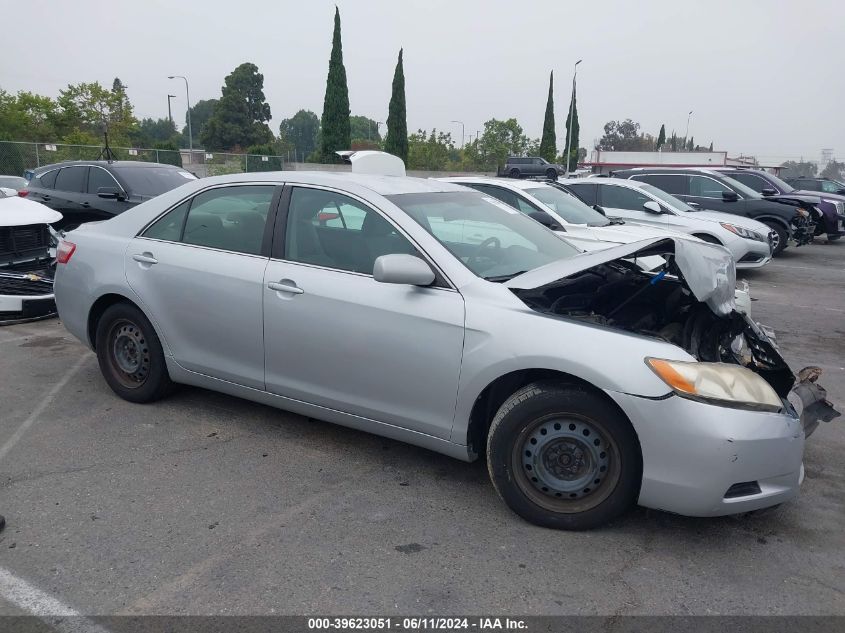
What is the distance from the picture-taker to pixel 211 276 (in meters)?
4.32

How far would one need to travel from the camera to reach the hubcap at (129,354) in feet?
15.7

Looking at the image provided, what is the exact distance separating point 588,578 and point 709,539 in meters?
0.73

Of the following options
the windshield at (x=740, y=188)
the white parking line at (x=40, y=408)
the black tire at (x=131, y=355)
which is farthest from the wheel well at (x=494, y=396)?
the windshield at (x=740, y=188)

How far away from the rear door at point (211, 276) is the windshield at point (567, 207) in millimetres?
5645

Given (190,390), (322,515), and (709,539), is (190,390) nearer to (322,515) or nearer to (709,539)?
(322,515)

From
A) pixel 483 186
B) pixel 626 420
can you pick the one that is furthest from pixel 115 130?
pixel 626 420

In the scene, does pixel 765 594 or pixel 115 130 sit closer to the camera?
pixel 765 594

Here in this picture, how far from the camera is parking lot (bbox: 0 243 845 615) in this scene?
2820 mm

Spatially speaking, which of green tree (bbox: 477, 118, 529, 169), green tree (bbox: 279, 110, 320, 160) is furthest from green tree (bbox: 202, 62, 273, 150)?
green tree (bbox: 279, 110, 320, 160)

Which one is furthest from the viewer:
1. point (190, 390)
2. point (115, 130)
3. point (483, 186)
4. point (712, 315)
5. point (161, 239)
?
point (115, 130)

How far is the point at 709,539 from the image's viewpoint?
10.8 ft

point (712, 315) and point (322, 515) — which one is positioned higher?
point (712, 315)

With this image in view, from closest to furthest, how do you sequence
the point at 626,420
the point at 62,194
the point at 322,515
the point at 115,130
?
the point at 626,420
the point at 322,515
the point at 62,194
the point at 115,130

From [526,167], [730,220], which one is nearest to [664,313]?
[730,220]
